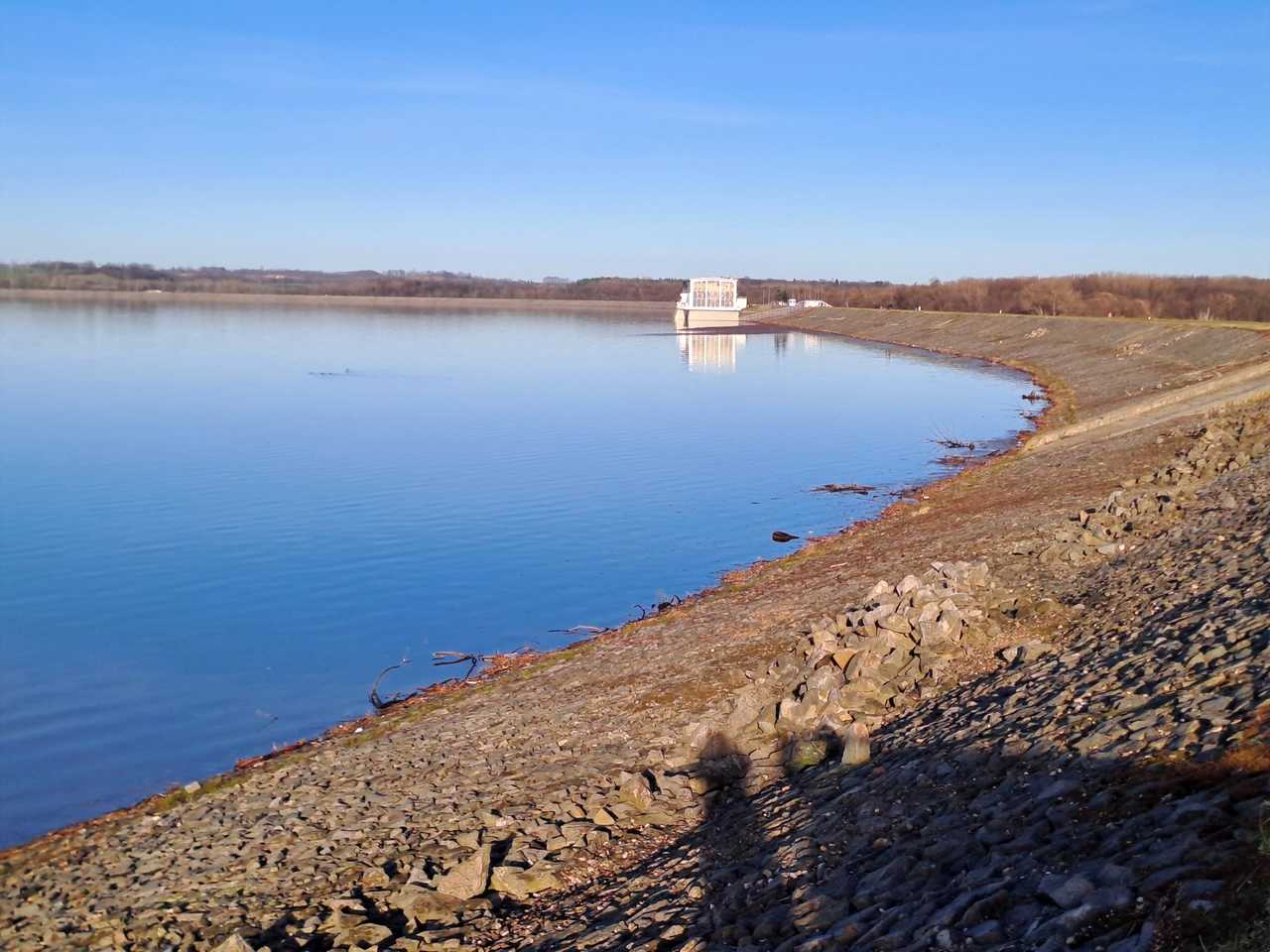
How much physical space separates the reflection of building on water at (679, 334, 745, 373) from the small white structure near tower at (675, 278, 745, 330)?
20655mm

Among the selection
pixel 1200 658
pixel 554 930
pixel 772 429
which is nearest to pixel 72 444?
pixel 772 429

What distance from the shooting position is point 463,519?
2466 centimetres

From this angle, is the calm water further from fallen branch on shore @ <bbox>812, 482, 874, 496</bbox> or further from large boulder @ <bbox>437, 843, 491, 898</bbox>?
large boulder @ <bbox>437, 843, 491, 898</bbox>

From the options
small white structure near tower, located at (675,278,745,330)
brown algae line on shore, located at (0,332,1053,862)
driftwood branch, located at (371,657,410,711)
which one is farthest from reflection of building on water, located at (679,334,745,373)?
driftwood branch, located at (371,657,410,711)

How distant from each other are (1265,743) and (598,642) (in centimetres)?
1029

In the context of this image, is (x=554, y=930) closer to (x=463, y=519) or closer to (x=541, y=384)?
(x=463, y=519)

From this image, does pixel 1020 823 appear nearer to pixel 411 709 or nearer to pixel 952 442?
pixel 411 709

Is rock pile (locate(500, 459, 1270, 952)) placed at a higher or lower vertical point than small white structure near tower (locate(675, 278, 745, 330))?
lower

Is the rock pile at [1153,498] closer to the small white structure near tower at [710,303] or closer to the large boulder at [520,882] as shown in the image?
the large boulder at [520,882]

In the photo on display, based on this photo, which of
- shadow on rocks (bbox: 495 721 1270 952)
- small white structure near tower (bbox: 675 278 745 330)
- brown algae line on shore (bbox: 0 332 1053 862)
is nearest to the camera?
shadow on rocks (bbox: 495 721 1270 952)

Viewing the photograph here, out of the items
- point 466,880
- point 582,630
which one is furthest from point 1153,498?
point 466,880

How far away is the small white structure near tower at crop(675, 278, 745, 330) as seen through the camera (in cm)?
13700

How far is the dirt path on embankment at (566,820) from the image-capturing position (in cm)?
716

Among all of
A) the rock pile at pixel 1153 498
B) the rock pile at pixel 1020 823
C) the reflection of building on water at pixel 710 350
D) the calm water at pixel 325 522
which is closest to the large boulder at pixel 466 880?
the rock pile at pixel 1020 823
